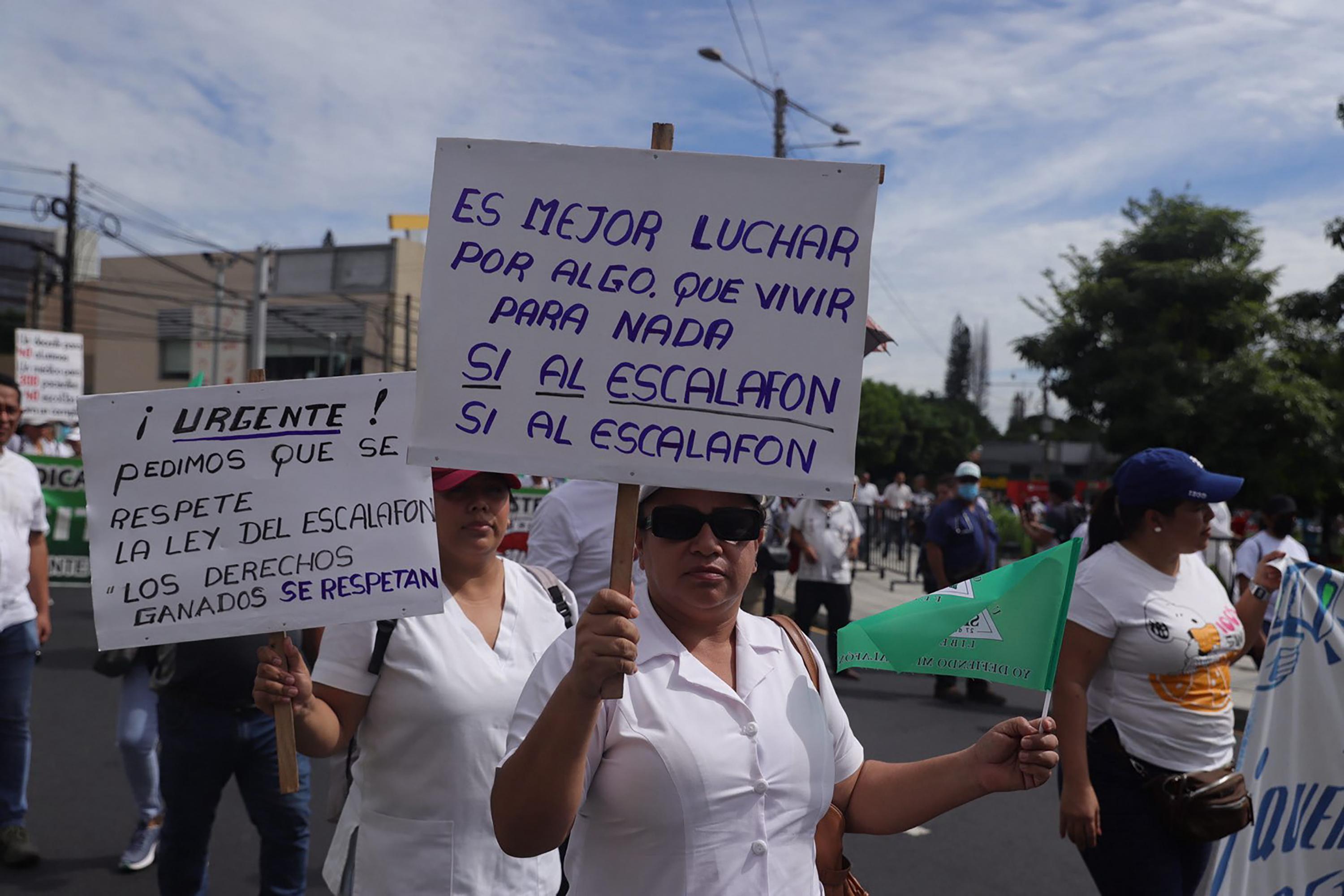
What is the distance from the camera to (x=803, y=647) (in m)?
2.21

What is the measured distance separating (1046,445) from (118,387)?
111 feet

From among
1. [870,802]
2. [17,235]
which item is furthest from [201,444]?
[17,235]

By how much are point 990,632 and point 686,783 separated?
0.80m

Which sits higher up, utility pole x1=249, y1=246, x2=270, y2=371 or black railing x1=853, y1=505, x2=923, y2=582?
utility pole x1=249, y1=246, x2=270, y2=371

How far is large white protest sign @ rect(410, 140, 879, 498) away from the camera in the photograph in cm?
195

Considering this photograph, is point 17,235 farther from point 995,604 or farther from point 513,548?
point 995,604

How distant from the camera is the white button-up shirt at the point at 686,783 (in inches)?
72.8

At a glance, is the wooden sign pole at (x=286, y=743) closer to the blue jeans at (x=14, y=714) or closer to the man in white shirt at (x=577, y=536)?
the man in white shirt at (x=577, y=536)

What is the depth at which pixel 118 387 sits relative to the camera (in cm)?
4128

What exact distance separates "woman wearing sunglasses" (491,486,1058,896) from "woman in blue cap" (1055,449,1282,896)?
1242 millimetres

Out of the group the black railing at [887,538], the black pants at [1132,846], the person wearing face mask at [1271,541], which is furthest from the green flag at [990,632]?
the black railing at [887,538]

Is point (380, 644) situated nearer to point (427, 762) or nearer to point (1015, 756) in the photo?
point (427, 762)

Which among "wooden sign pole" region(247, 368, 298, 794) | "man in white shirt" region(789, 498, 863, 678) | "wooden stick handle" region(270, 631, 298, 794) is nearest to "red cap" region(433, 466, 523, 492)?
"wooden sign pole" region(247, 368, 298, 794)

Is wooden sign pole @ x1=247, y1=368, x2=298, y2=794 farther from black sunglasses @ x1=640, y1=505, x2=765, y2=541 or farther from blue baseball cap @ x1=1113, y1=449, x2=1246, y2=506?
blue baseball cap @ x1=1113, y1=449, x2=1246, y2=506
